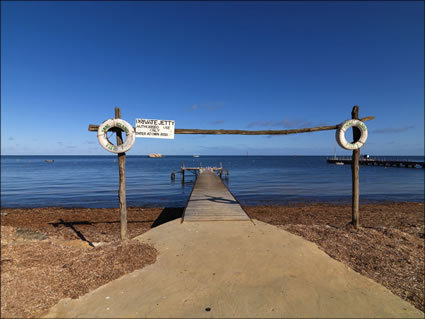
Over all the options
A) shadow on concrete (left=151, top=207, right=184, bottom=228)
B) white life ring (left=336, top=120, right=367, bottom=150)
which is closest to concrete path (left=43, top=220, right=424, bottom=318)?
white life ring (left=336, top=120, right=367, bottom=150)

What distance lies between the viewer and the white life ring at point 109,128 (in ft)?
20.0

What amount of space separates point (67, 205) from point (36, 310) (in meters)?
15.7

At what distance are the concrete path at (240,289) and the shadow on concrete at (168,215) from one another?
6.63m

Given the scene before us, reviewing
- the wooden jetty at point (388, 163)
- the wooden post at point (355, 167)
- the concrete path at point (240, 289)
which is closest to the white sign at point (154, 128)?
the concrete path at point (240, 289)

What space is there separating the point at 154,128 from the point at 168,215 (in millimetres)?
8272

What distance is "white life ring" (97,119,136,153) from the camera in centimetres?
610

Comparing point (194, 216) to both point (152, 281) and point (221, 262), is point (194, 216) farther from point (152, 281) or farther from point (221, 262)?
point (152, 281)

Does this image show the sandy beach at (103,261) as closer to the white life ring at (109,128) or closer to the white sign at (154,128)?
the white life ring at (109,128)

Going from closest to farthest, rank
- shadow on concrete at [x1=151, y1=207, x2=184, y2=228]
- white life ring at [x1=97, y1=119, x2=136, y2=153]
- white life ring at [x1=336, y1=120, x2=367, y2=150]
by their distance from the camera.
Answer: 1. white life ring at [x1=97, y1=119, x2=136, y2=153]
2. white life ring at [x1=336, y1=120, x2=367, y2=150]
3. shadow on concrete at [x1=151, y1=207, x2=184, y2=228]

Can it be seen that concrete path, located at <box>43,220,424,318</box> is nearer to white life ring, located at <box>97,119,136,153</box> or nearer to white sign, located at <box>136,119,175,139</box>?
white life ring, located at <box>97,119,136,153</box>

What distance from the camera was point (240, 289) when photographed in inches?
148

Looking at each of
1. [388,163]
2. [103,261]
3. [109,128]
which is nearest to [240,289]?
[103,261]

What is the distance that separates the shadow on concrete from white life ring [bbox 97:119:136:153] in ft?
20.6

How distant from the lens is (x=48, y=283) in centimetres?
373
